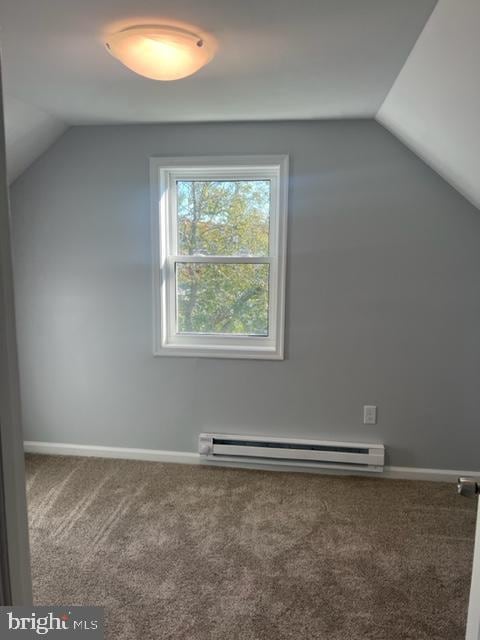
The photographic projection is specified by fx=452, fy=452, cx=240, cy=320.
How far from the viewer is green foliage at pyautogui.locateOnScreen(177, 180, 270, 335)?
293 centimetres

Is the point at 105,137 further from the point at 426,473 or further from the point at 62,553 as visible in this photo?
the point at 426,473

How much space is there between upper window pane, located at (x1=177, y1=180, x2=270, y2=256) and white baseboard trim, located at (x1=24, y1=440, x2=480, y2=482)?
139 cm

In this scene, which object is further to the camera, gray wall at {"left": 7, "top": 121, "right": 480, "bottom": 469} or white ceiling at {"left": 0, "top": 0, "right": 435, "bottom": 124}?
gray wall at {"left": 7, "top": 121, "right": 480, "bottom": 469}

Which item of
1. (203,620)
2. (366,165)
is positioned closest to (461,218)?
(366,165)

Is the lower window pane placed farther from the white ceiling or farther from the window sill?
the white ceiling

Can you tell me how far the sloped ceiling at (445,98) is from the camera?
1372mm

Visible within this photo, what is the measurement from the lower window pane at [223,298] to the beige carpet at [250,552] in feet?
3.16

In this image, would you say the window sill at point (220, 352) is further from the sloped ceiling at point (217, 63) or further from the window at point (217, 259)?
the sloped ceiling at point (217, 63)

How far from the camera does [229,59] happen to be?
1.81 metres

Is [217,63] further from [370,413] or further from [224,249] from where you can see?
[370,413]

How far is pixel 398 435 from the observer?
2.87m

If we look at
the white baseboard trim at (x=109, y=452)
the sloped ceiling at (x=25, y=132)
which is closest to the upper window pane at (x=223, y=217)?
the sloped ceiling at (x=25, y=132)

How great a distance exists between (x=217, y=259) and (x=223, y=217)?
0.91 feet

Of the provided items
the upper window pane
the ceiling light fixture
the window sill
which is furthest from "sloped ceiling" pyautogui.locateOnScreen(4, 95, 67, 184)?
the window sill
